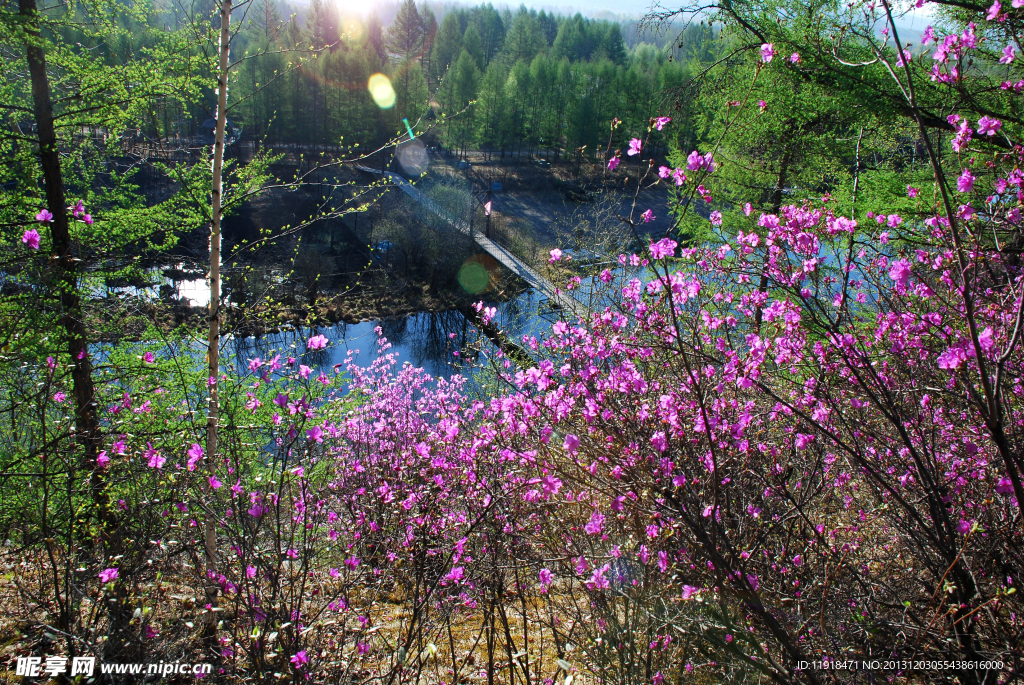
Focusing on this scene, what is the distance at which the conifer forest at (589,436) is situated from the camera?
2193 millimetres

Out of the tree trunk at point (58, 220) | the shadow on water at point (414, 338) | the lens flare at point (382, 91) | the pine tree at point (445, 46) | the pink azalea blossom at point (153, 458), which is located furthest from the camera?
the pine tree at point (445, 46)

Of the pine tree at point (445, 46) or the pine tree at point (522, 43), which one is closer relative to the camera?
the pine tree at point (445, 46)

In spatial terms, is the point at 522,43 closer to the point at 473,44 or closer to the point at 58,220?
the point at 473,44

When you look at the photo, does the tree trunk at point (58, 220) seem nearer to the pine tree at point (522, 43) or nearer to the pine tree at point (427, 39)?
the pine tree at point (427, 39)

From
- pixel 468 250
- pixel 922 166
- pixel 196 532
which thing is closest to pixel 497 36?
pixel 468 250

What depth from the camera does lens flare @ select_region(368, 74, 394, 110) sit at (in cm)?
3400

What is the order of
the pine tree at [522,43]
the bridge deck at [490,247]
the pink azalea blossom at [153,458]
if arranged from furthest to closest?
the pine tree at [522,43] → the bridge deck at [490,247] → the pink azalea blossom at [153,458]

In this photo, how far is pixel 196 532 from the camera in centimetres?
310

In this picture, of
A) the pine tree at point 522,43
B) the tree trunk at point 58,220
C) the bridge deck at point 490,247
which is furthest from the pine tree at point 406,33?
the tree trunk at point 58,220

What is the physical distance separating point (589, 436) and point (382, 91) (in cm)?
3587

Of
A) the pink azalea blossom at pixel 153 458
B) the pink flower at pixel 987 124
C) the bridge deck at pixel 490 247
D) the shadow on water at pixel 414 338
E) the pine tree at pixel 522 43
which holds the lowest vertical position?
the shadow on water at pixel 414 338

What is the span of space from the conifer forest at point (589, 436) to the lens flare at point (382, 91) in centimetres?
2931

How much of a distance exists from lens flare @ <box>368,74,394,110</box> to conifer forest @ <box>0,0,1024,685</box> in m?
29.3

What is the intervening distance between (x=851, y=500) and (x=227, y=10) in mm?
5193
